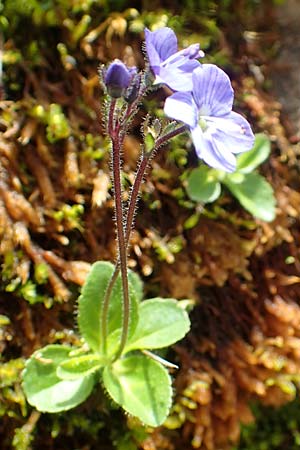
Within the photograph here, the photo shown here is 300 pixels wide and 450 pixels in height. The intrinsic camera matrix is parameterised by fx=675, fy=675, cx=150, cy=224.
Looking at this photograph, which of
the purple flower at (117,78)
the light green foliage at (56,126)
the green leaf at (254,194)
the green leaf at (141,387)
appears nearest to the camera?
the purple flower at (117,78)

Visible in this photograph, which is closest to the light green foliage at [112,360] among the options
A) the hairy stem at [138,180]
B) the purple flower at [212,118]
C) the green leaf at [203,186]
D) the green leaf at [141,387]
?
the green leaf at [141,387]

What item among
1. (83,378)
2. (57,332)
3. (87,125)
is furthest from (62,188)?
(83,378)

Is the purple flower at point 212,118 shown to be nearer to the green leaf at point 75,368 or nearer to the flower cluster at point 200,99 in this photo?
the flower cluster at point 200,99

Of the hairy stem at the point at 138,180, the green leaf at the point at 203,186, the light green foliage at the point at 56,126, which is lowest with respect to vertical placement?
the green leaf at the point at 203,186

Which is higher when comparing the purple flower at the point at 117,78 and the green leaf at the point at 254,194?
the purple flower at the point at 117,78

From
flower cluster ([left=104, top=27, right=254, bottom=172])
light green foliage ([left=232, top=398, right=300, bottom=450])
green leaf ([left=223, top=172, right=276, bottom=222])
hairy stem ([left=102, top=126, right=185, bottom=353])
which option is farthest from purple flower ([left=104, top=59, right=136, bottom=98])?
light green foliage ([left=232, top=398, right=300, bottom=450])

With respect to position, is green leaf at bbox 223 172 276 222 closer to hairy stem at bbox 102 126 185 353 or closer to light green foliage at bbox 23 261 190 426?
light green foliage at bbox 23 261 190 426
